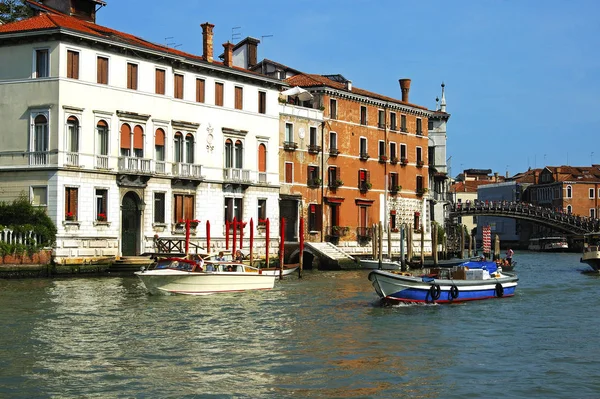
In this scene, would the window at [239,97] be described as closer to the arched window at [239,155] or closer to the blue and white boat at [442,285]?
the arched window at [239,155]

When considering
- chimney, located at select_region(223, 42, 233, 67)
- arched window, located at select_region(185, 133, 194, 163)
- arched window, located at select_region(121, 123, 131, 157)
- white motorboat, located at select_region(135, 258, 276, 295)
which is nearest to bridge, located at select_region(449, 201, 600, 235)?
chimney, located at select_region(223, 42, 233, 67)

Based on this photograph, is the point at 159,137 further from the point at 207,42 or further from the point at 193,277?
the point at 193,277

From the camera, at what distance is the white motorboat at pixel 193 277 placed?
27.7 m

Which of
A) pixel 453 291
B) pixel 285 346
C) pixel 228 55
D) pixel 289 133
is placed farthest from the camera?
pixel 289 133

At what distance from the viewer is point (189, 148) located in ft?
130

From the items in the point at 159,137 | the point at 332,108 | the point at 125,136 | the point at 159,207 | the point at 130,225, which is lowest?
the point at 130,225

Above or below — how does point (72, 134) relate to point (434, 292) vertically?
above

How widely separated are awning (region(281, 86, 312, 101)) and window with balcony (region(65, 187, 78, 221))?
45.5 ft

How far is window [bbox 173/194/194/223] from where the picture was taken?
38.8 meters

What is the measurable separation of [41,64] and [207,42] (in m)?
8.87

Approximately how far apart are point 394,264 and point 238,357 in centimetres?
2675

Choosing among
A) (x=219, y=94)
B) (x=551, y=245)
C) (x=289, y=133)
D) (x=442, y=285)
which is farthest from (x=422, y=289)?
(x=551, y=245)

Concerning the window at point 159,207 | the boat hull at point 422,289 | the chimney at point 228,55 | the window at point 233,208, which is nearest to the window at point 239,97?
the chimney at point 228,55

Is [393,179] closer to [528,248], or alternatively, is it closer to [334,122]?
[334,122]
